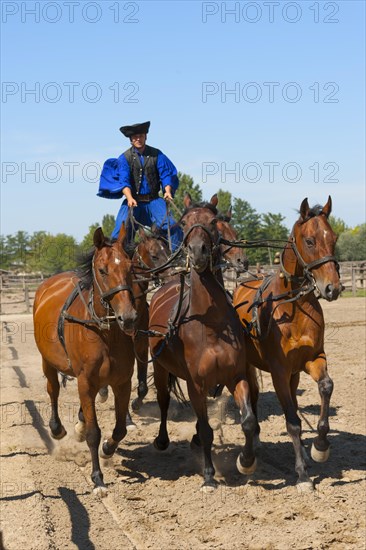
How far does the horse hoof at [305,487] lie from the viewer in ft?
18.8

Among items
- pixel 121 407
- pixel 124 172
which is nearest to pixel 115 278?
pixel 121 407

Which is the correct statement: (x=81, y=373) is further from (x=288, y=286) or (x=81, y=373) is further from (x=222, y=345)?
(x=288, y=286)

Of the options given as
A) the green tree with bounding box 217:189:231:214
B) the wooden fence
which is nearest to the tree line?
the green tree with bounding box 217:189:231:214

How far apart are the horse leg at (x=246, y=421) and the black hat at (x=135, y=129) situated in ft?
11.0

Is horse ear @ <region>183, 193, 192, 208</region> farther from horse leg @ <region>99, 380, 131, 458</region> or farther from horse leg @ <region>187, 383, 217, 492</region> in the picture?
horse leg @ <region>99, 380, 131, 458</region>

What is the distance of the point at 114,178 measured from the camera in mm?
7953

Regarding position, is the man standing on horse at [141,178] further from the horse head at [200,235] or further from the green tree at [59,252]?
the horse head at [200,235]

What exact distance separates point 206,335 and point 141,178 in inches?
107

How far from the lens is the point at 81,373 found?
616 cm

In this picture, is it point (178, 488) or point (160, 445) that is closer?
point (178, 488)

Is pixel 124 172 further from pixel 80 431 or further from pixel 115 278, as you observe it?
pixel 80 431

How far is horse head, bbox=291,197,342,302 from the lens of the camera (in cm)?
565

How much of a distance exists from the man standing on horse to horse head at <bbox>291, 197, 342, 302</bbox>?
2.11m

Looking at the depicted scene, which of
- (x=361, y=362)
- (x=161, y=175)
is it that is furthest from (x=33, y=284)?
(x=161, y=175)
